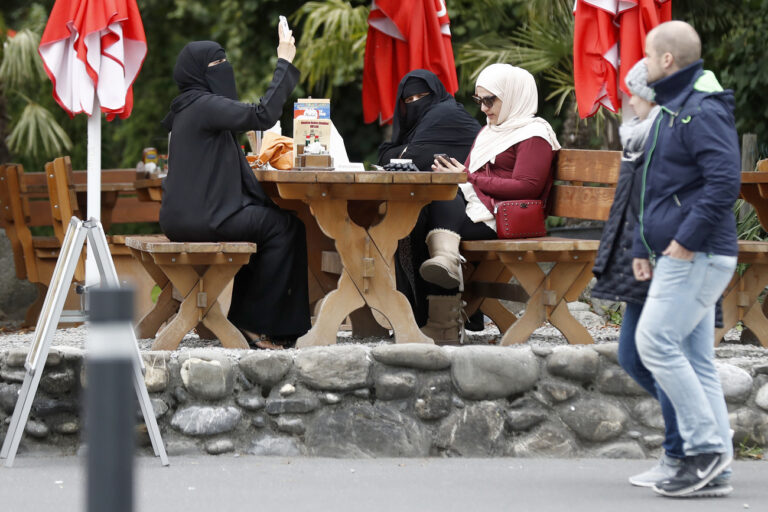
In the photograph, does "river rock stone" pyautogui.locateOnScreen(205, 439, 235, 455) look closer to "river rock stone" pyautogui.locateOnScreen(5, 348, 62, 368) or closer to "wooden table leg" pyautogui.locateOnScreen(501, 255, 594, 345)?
"river rock stone" pyautogui.locateOnScreen(5, 348, 62, 368)

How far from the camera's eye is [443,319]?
20.8 feet

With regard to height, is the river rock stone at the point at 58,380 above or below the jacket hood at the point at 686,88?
Answer: below

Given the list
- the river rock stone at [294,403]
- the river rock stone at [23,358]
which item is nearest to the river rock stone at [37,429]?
the river rock stone at [23,358]

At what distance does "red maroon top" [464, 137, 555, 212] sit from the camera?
6.29m

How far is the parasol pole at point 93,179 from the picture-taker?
250 inches

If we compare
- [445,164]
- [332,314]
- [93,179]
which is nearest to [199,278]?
[332,314]

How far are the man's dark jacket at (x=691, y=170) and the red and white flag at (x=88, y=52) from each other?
3.03 metres

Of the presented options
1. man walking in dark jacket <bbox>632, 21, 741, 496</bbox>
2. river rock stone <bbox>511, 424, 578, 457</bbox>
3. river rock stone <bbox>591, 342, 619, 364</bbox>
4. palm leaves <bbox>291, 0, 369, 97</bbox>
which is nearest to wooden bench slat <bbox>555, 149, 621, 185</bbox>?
river rock stone <bbox>591, 342, 619, 364</bbox>

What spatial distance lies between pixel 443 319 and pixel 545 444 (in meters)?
1.07

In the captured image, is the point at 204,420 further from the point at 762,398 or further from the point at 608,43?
the point at 608,43

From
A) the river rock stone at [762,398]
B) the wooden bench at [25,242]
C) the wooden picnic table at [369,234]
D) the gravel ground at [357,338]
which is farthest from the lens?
the wooden bench at [25,242]

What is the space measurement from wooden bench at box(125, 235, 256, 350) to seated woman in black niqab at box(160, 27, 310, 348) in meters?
0.22

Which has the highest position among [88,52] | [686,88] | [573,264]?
[88,52]

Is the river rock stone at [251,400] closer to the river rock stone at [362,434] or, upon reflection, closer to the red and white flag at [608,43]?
the river rock stone at [362,434]
